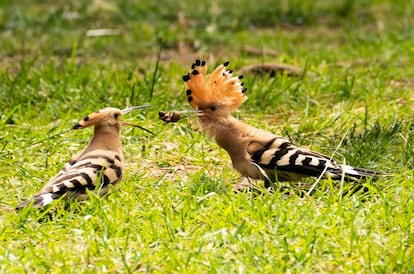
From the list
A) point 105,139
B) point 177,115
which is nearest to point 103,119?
point 105,139

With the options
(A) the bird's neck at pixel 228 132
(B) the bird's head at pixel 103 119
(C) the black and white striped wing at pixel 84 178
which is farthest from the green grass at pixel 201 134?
(B) the bird's head at pixel 103 119

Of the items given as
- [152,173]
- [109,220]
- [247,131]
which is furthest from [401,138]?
[109,220]

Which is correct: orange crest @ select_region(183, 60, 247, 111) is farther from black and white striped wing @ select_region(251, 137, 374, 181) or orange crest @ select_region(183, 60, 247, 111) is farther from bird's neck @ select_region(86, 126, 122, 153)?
bird's neck @ select_region(86, 126, 122, 153)

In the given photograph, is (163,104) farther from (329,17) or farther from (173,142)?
(329,17)

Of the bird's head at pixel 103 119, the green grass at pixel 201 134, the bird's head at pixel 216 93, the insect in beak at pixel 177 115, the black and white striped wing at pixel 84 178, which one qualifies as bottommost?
the green grass at pixel 201 134

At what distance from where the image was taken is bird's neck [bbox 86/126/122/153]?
17.0 ft

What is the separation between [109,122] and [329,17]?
564 centimetres

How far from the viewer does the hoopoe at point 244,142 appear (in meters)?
5.07

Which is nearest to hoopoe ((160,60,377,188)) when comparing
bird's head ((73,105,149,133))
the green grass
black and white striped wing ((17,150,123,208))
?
the green grass

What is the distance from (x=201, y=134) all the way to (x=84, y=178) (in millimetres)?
1625

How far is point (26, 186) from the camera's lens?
5.34 m

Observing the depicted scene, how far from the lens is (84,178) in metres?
4.78

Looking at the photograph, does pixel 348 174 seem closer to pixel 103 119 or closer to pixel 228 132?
pixel 228 132

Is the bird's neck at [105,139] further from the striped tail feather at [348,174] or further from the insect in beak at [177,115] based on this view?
the striped tail feather at [348,174]
